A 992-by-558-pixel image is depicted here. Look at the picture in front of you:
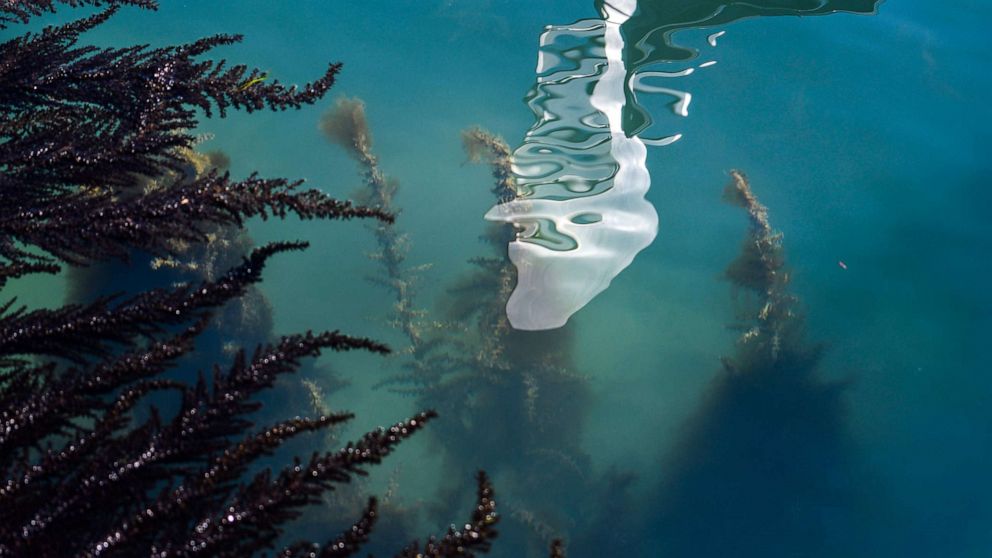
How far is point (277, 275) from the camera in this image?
812 cm

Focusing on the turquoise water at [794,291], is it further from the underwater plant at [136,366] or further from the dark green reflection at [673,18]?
the underwater plant at [136,366]

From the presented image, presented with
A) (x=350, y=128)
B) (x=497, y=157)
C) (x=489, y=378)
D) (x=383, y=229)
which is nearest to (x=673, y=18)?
(x=497, y=157)

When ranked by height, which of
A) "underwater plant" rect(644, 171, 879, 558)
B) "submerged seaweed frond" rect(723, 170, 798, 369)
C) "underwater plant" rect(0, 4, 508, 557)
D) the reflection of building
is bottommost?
"underwater plant" rect(644, 171, 879, 558)

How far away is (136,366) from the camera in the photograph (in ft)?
6.46

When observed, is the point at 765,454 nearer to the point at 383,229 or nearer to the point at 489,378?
the point at 489,378

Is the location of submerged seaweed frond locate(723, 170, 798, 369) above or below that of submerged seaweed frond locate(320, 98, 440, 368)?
below

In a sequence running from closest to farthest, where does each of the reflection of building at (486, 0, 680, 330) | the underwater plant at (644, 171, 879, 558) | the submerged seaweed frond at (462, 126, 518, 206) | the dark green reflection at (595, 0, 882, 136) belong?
the underwater plant at (644, 171, 879, 558) → the submerged seaweed frond at (462, 126, 518, 206) → the reflection of building at (486, 0, 680, 330) → the dark green reflection at (595, 0, 882, 136)

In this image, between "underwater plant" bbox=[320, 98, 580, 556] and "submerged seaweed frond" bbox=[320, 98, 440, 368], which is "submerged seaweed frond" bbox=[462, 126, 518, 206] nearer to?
"underwater plant" bbox=[320, 98, 580, 556]

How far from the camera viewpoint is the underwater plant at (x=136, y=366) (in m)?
1.67

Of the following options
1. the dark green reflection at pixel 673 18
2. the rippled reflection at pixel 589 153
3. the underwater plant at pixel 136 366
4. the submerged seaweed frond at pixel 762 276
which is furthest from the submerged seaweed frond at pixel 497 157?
the underwater plant at pixel 136 366

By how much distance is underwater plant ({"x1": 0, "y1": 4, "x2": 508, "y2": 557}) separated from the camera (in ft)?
5.47

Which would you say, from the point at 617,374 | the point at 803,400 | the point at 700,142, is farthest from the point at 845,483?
the point at 700,142

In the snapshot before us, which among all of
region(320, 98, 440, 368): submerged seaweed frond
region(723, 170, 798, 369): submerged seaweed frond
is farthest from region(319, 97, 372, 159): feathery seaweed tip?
region(723, 170, 798, 369): submerged seaweed frond

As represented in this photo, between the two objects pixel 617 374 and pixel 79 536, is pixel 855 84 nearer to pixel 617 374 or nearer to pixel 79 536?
pixel 617 374
